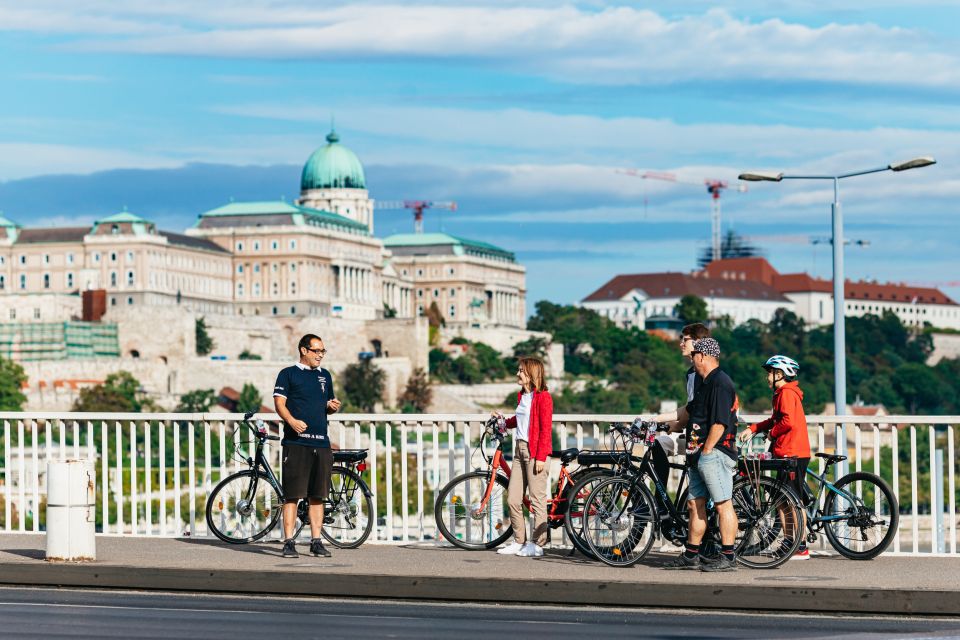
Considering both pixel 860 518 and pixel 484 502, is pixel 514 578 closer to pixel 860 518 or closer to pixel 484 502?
pixel 484 502

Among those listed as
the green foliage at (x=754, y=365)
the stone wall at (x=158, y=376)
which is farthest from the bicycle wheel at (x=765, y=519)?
the green foliage at (x=754, y=365)

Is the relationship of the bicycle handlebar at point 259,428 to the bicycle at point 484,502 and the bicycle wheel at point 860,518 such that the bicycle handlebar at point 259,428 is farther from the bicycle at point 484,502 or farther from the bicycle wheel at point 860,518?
the bicycle wheel at point 860,518

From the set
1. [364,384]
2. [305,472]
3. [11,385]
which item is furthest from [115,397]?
[305,472]

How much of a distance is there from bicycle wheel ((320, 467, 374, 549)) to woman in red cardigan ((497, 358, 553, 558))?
1.29 metres

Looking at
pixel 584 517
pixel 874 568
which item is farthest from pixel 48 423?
pixel 874 568

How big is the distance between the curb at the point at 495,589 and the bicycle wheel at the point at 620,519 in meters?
0.89

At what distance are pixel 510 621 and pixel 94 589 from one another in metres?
3.57

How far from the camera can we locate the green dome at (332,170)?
19688cm


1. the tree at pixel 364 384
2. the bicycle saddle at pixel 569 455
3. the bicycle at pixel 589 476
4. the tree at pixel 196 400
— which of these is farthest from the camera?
the tree at pixel 364 384

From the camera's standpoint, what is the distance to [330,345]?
483ft

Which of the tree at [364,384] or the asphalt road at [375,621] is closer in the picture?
the asphalt road at [375,621]

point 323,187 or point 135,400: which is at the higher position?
point 323,187

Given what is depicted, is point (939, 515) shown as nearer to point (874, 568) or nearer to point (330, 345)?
point (874, 568)

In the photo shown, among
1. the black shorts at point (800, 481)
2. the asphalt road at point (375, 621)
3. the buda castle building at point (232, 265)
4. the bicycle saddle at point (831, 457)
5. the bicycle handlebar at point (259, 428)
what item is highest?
the buda castle building at point (232, 265)
